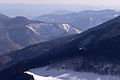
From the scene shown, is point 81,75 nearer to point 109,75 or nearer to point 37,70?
point 109,75

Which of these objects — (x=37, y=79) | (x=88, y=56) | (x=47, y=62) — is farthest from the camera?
(x=47, y=62)

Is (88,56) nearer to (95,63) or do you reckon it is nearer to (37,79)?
(95,63)

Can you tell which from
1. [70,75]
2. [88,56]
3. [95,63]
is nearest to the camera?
[70,75]

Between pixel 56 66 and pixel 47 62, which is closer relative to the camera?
pixel 56 66

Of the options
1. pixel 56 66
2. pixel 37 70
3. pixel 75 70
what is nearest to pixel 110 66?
pixel 75 70

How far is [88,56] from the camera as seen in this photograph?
82.0 metres

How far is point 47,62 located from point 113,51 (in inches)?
859

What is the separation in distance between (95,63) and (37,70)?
720 inches

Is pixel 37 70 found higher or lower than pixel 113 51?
lower

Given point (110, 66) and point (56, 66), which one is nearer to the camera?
point (110, 66)

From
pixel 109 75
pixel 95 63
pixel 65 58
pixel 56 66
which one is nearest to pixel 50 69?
pixel 56 66

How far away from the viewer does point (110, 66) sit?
7269 cm

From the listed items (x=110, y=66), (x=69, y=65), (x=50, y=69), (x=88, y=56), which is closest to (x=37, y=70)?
(x=50, y=69)

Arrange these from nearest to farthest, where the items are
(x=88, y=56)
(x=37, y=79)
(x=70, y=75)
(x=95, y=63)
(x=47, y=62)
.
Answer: (x=37, y=79)
(x=70, y=75)
(x=95, y=63)
(x=88, y=56)
(x=47, y=62)
